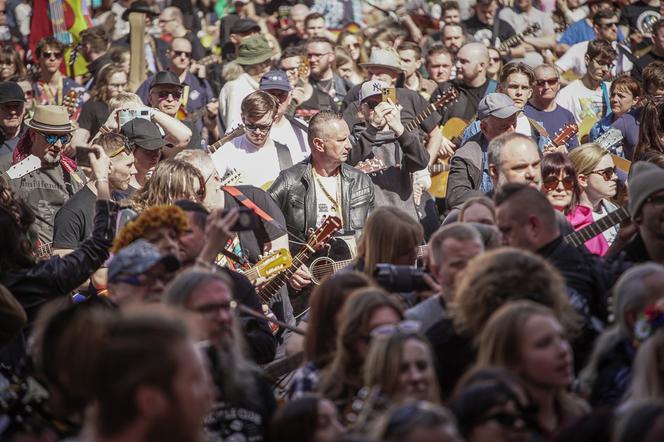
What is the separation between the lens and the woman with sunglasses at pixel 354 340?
606 centimetres

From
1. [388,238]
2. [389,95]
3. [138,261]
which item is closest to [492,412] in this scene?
[138,261]

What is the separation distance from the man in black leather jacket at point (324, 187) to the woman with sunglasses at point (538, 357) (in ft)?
16.4

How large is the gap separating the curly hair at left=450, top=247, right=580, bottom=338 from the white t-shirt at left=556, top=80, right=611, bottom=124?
27.2 feet

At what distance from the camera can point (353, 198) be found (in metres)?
10.7

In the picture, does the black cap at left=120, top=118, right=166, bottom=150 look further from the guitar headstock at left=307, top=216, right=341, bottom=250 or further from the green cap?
the green cap

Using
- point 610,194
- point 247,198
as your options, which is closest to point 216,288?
point 247,198

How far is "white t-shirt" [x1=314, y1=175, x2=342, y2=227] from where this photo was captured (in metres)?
10.7

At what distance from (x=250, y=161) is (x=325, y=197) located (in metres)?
1.08

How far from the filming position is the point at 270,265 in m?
9.55

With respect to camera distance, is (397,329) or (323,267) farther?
(323,267)

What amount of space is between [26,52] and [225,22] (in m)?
2.90

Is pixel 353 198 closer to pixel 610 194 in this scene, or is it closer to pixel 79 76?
pixel 610 194

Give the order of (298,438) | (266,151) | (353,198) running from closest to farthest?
(298,438) → (353,198) → (266,151)

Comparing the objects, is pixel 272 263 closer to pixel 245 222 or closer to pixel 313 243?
pixel 313 243
